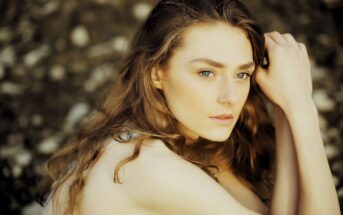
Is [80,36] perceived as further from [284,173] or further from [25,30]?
[284,173]

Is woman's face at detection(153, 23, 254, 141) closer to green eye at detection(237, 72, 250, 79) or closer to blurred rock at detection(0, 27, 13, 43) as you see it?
green eye at detection(237, 72, 250, 79)

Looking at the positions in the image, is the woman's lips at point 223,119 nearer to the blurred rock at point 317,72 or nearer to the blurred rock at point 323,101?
the blurred rock at point 323,101

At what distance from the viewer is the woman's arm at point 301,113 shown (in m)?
2.04

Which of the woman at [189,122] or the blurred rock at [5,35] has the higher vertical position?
the woman at [189,122]

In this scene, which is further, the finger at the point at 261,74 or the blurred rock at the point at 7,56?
the blurred rock at the point at 7,56

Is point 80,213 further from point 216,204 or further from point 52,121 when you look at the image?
point 52,121

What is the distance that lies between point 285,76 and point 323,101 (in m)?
1.22

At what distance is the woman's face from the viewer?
1908mm

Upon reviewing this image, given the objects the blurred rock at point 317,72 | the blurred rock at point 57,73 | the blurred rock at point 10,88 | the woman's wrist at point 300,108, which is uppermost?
Result: the woman's wrist at point 300,108

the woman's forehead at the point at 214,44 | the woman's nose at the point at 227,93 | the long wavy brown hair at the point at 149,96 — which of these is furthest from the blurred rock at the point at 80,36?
the woman's nose at the point at 227,93

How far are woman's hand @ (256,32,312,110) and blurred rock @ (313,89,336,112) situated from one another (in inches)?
44.4

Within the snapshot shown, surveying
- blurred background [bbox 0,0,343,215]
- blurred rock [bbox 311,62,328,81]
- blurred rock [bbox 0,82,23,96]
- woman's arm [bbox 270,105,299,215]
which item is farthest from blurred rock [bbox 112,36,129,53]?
woman's arm [bbox 270,105,299,215]

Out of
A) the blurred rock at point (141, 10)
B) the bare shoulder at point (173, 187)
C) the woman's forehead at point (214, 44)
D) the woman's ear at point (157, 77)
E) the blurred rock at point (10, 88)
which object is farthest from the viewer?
the blurred rock at point (141, 10)

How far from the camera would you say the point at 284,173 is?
7.29ft
